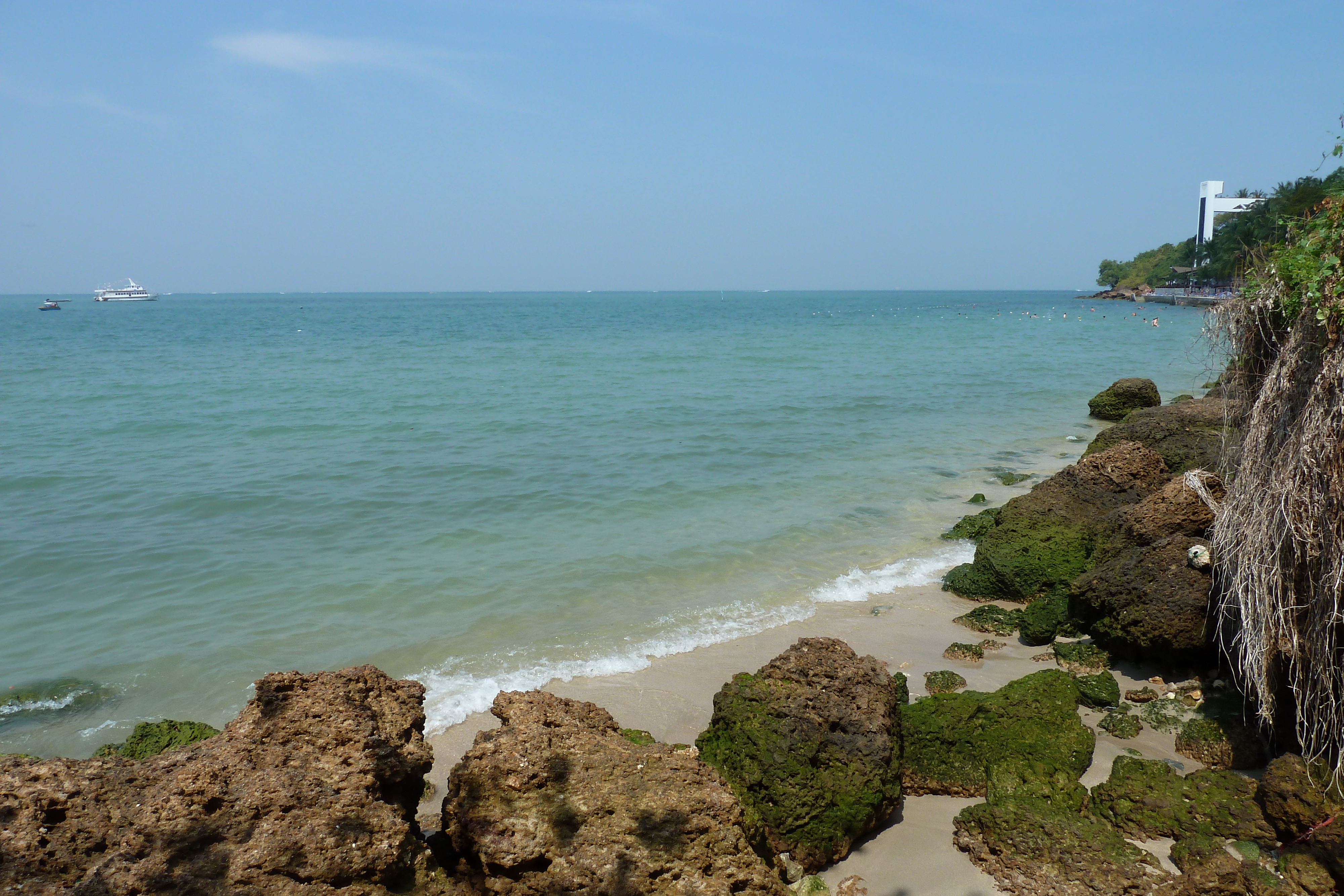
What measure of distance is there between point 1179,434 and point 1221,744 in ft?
25.0

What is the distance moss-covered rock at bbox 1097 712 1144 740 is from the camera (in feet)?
20.3

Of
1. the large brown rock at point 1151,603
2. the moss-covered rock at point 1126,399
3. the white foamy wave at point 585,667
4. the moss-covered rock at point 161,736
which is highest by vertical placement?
the moss-covered rock at point 1126,399

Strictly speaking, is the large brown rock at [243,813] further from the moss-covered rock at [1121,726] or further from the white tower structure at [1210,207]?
the white tower structure at [1210,207]

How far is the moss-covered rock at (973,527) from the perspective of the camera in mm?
11594

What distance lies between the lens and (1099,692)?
6664mm

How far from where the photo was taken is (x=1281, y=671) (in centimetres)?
542

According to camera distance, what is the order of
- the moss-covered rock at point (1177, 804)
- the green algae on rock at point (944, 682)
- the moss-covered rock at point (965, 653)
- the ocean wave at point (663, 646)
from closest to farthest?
the moss-covered rock at point (1177, 804), the green algae on rock at point (944, 682), the ocean wave at point (663, 646), the moss-covered rock at point (965, 653)

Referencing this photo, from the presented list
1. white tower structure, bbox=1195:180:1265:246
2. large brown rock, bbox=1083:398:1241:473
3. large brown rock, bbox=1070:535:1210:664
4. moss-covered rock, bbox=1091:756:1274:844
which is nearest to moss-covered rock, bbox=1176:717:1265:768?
moss-covered rock, bbox=1091:756:1274:844

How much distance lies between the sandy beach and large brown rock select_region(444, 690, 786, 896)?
4.32 feet

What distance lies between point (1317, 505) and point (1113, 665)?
2.92m

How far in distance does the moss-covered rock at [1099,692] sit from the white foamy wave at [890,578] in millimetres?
2992

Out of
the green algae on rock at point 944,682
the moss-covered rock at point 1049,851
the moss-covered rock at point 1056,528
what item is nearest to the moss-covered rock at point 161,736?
the moss-covered rock at point 1049,851

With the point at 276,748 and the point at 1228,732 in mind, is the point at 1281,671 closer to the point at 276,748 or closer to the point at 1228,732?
the point at 1228,732

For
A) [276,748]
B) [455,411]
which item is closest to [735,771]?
[276,748]
